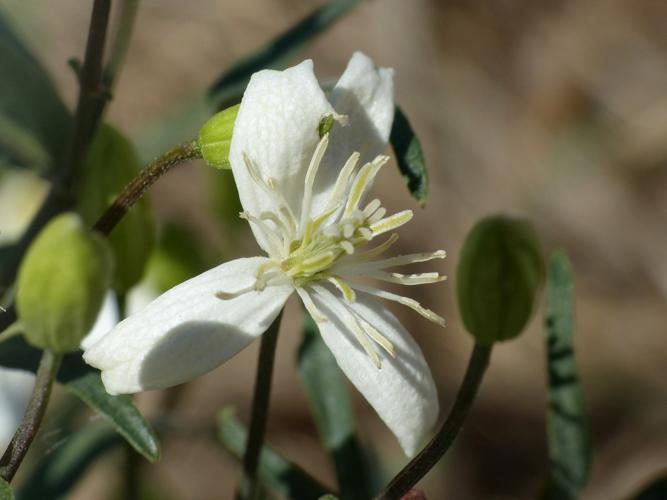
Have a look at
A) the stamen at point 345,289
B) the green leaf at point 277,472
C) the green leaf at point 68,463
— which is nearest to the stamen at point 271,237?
the stamen at point 345,289

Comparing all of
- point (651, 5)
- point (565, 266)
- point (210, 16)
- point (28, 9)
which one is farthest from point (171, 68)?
point (565, 266)

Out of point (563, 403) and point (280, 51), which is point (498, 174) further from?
point (563, 403)

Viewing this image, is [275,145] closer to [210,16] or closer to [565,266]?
[565,266]

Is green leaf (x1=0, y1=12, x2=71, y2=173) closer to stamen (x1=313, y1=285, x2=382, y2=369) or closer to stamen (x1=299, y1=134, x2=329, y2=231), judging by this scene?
stamen (x1=299, y1=134, x2=329, y2=231)

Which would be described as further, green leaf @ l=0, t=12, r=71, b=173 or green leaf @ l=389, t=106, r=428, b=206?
green leaf @ l=0, t=12, r=71, b=173

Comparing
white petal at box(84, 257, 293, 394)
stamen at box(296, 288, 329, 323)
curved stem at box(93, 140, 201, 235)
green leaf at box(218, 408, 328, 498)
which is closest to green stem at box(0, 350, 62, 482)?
white petal at box(84, 257, 293, 394)

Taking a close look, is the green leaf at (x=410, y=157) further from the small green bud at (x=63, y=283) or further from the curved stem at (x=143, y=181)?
the small green bud at (x=63, y=283)

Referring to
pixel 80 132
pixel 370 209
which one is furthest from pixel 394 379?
pixel 80 132
